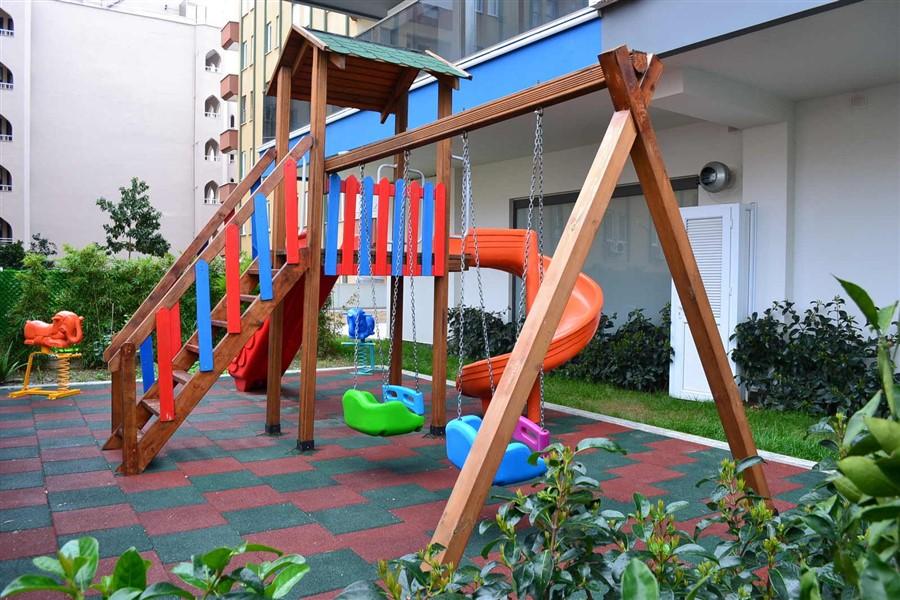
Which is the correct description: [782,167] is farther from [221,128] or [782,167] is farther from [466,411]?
[221,128]

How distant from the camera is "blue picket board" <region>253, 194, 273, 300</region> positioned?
18.4 feet

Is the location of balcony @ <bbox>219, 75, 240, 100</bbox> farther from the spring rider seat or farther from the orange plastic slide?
the orange plastic slide

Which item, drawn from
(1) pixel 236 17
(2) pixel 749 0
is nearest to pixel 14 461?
(2) pixel 749 0

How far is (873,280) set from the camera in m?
7.26

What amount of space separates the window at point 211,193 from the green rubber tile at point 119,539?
39.9 meters

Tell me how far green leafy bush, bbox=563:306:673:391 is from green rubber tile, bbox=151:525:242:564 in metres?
5.91

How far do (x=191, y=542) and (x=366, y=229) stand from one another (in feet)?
9.57

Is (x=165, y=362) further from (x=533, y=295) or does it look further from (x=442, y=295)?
(x=533, y=295)

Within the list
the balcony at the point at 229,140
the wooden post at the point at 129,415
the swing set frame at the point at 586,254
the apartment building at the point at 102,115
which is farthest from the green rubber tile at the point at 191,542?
the apartment building at the point at 102,115

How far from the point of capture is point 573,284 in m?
2.90

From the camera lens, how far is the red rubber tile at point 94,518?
395cm

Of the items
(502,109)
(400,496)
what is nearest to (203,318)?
(400,496)

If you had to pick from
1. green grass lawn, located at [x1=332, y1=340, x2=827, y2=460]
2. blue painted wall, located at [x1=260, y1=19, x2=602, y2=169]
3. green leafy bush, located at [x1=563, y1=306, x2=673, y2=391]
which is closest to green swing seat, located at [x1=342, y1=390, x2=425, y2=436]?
green grass lawn, located at [x1=332, y1=340, x2=827, y2=460]

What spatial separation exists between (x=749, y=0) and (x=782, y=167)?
278 centimetres
